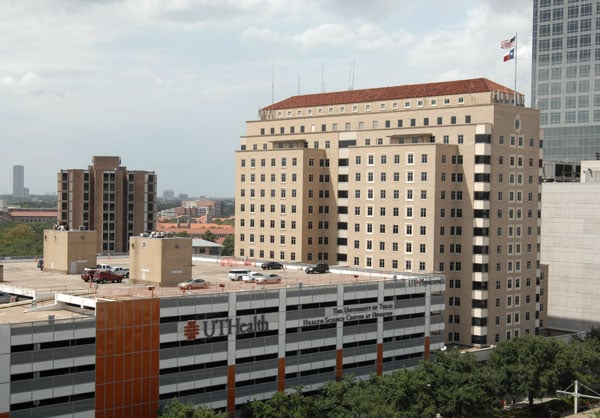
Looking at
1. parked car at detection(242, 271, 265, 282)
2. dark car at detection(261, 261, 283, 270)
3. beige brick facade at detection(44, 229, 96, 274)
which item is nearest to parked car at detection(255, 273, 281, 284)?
parked car at detection(242, 271, 265, 282)

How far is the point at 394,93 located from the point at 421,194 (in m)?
25.4

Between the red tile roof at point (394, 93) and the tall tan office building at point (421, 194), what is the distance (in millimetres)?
326

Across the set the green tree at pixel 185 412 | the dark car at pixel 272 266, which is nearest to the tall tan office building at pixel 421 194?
the dark car at pixel 272 266

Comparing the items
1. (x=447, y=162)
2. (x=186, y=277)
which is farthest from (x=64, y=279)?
(x=447, y=162)

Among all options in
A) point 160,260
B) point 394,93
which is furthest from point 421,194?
point 160,260

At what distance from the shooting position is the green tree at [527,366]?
117 metres

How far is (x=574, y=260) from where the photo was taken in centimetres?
16362

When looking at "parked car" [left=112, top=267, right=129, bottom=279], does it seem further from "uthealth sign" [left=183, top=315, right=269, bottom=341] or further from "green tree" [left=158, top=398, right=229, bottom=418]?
"green tree" [left=158, top=398, right=229, bottom=418]

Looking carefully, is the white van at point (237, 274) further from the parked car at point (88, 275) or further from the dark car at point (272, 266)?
the parked car at point (88, 275)

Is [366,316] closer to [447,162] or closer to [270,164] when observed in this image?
[447,162]

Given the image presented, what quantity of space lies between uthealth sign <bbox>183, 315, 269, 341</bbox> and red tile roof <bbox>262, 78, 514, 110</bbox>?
6378cm

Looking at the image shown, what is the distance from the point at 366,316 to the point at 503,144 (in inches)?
1693

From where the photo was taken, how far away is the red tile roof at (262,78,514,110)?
143462 millimetres

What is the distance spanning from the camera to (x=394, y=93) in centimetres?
15212
